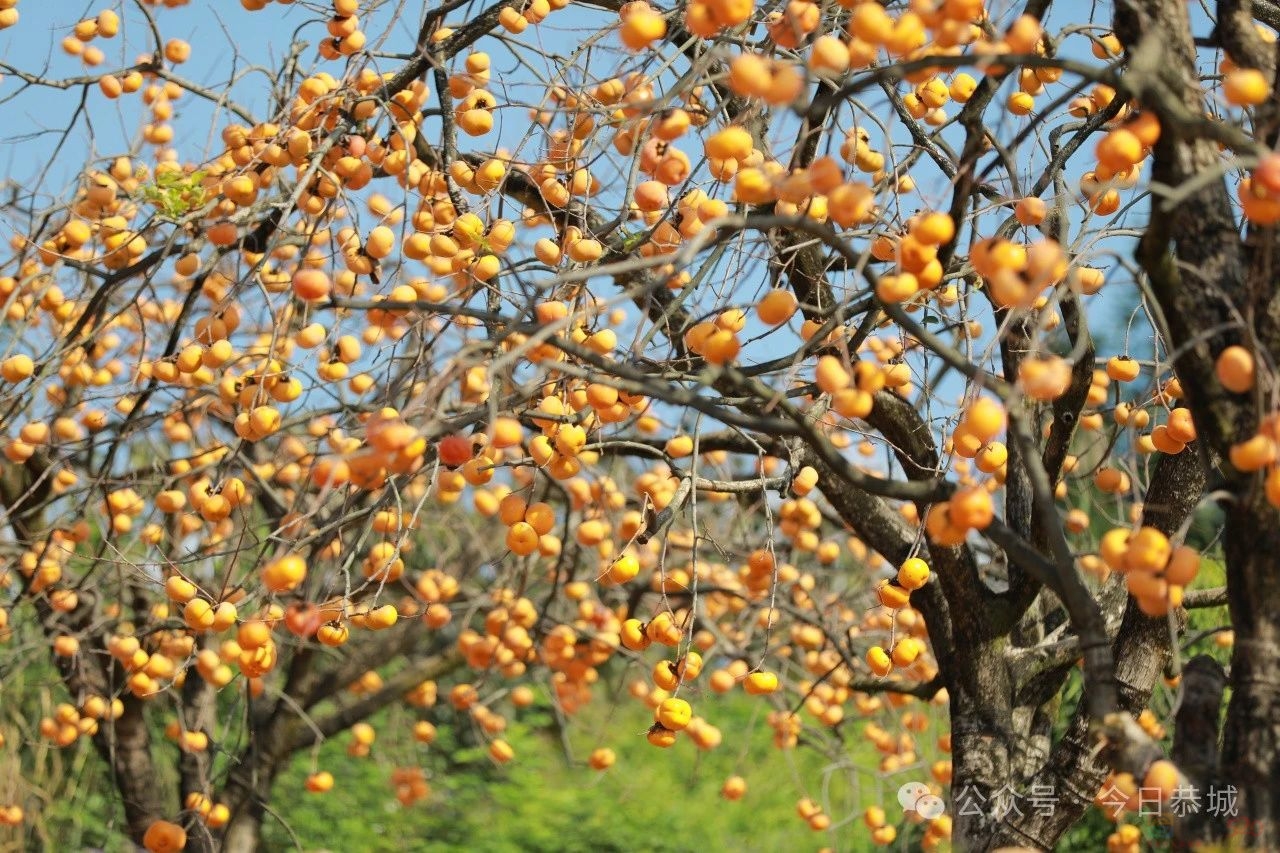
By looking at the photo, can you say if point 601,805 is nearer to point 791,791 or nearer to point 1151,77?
point 791,791

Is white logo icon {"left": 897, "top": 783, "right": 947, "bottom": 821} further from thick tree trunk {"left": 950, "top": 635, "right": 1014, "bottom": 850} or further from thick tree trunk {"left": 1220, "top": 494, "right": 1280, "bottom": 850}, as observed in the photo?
thick tree trunk {"left": 1220, "top": 494, "right": 1280, "bottom": 850}

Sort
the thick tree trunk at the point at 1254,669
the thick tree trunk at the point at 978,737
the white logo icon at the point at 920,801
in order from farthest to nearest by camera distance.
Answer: the white logo icon at the point at 920,801 → the thick tree trunk at the point at 978,737 → the thick tree trunk at the point at 1254,669

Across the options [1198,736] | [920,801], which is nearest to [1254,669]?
[1198,736]

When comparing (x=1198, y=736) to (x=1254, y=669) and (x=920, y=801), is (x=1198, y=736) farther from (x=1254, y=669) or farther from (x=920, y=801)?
(x=920, y=801)

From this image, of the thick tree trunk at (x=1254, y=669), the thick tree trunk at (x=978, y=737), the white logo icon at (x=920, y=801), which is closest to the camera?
the thick tree trunk at (x=1254, y=669)

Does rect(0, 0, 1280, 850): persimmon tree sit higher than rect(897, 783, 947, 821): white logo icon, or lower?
higher

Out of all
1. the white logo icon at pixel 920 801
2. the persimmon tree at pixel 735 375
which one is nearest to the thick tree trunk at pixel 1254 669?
the persimmon tree at pixel 735 375

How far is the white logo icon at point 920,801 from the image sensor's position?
258cm

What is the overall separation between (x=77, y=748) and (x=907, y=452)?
5.21m

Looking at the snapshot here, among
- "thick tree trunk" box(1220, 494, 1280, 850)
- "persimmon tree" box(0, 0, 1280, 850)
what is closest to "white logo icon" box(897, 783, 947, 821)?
"persimmon tree" box(0, 0, 1280, 850)

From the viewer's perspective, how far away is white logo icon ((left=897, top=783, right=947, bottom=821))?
2.58m

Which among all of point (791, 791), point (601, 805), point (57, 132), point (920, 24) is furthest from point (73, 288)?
point (791, 791)

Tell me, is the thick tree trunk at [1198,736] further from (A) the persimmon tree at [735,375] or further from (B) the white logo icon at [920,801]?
(B) the white logo icon at [920,801]

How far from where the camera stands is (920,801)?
2650 millimetres
